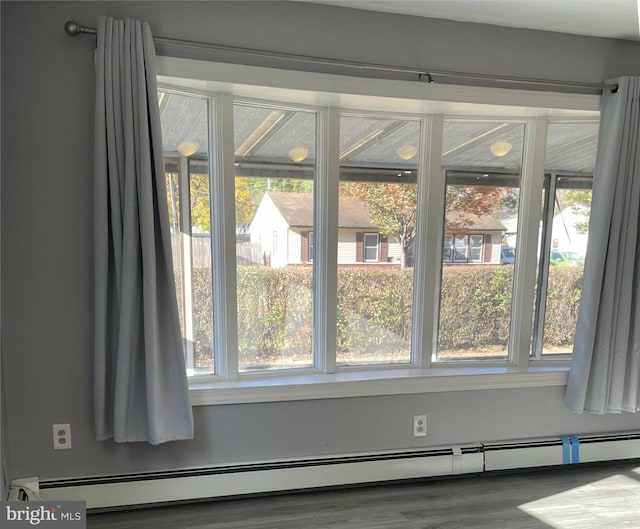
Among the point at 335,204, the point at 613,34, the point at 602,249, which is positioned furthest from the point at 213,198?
the point at 613,34

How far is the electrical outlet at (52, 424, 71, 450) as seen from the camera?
190cm

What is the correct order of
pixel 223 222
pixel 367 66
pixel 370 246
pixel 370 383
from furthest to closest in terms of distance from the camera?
pixel 370 246, pixel 370 383, pixel 223 222, pixel 367 66

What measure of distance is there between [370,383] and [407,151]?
129cm

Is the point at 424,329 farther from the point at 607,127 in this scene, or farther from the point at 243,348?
the point at 607,127

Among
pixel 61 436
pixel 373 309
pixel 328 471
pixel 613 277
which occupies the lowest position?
pixel 328 471

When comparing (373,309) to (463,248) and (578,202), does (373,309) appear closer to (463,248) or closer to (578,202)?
(463,248)

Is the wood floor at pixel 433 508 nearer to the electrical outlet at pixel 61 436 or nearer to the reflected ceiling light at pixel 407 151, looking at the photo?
the electrical outlet at pixel 61 436

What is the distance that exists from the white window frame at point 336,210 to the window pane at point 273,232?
6 centimetres

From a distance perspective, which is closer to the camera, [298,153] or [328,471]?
[328,471]

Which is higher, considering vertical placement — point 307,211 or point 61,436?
point 307,211

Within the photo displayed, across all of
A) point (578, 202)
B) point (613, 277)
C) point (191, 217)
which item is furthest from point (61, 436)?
point (578, 202)

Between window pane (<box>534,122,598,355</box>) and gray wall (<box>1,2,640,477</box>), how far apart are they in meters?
0.39

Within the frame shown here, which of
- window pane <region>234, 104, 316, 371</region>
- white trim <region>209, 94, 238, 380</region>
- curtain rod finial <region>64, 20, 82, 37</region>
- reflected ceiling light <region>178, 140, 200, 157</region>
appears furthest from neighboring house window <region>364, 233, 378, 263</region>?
curtain rod finial <region>64, 20, 82, 37</region>

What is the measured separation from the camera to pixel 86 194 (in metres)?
1.81
